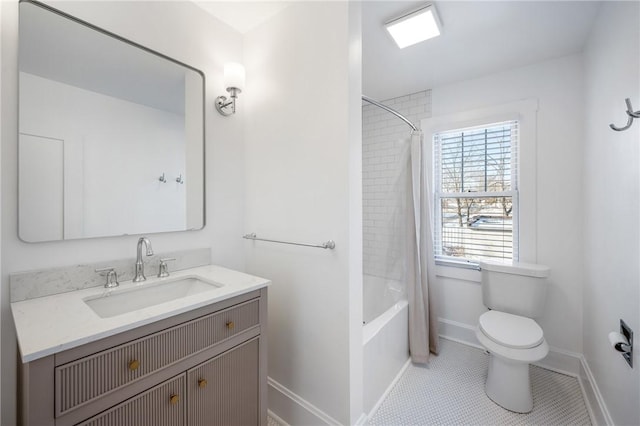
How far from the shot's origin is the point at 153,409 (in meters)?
0.94

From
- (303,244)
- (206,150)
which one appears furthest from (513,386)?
(206,150)

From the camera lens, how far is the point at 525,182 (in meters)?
2.24

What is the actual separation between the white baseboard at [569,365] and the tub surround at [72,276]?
8.01 feet

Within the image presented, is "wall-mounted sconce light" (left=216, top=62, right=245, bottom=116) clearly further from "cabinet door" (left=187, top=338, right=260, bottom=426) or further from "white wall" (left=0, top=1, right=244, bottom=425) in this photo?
"cabinet door" (left=187, top=338, right=260, bottom=426)

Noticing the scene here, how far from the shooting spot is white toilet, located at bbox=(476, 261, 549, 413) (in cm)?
168

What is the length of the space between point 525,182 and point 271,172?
2.10 metres

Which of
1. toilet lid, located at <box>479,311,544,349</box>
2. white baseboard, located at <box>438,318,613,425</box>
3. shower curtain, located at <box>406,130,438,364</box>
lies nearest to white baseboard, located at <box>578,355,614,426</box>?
white baseboard, located at <box>438,318,613,425</box>

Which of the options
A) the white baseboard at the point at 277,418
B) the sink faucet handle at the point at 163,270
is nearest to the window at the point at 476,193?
the white baseboard at the point at 277,418

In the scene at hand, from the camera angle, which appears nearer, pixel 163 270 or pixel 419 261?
pixel 163 270

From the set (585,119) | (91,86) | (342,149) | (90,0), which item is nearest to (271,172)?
(342,149)

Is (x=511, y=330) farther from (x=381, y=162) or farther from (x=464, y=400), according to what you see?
(x=381, y=162)

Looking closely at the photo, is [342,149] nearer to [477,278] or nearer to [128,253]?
[128,253]

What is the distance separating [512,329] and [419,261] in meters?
0.74

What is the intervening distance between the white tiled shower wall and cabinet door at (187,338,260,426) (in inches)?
62.6
